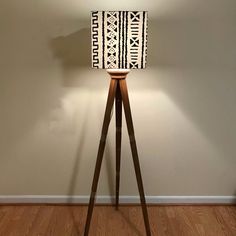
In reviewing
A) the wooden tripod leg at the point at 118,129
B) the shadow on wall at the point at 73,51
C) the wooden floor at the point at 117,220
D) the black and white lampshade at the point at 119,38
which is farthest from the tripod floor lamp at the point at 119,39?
the wooden floor at the point at 117,220

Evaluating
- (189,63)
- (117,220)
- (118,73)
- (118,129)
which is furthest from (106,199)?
(189,63)

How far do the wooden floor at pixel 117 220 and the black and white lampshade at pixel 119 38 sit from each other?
3.43 feet

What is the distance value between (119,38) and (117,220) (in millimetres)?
1190

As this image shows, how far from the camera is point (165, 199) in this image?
2.16m

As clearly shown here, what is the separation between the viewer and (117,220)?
199cm

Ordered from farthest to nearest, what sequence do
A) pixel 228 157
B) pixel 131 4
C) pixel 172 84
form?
pixel 228 157 → pixel 172 84 → pixel 131 4

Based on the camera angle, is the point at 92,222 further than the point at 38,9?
Yes

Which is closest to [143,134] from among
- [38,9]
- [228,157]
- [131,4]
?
[228,157]

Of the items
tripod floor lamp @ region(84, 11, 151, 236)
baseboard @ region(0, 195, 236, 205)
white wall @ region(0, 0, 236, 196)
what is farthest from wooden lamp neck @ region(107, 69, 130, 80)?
baseboard @ region(0, 195, 236, 205)

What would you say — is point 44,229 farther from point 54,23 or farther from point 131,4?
point 131,4

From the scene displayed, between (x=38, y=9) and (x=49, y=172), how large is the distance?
110cm

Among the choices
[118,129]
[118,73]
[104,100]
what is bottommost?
[118,129]

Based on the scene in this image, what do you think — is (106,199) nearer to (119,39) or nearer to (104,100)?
(104,100)

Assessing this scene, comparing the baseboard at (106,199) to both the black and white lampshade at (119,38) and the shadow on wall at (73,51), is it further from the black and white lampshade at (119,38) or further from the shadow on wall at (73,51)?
the black and white lampshade at (119,38)
